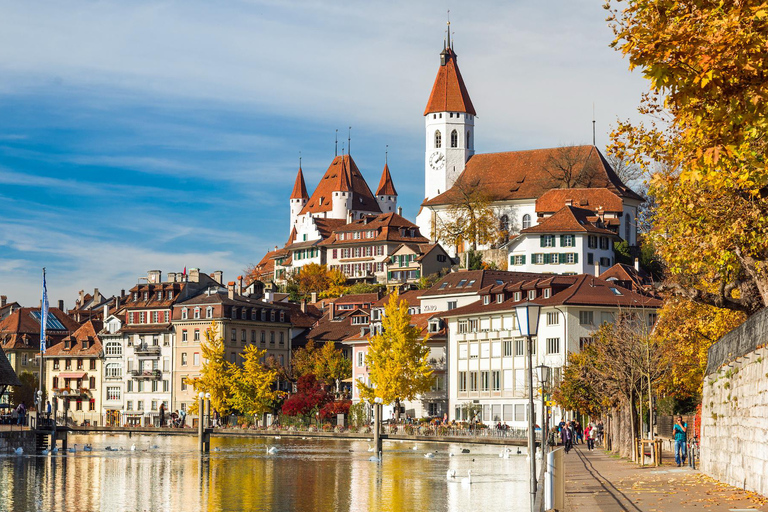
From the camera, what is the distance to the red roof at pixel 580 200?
447ft

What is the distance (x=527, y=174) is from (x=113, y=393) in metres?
61.8

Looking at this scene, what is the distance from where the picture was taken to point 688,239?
1133 inches

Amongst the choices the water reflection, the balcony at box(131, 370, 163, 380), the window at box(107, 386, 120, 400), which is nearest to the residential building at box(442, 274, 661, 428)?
the water reflection

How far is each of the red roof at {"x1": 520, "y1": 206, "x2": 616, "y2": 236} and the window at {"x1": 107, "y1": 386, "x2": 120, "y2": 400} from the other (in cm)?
4772

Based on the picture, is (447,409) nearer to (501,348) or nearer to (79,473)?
(501,348)

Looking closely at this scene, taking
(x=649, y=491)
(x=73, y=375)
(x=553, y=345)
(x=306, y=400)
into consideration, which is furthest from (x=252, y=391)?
(x=649, y=491)

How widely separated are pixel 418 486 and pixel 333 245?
381 ft

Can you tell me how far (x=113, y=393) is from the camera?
126 meters

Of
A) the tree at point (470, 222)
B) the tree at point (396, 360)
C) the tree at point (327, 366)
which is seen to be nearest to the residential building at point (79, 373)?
the tree at point (327, 366)

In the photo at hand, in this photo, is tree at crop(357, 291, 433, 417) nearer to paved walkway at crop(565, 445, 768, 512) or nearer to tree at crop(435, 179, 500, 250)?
paved walkway at crop(565, 445, 768, 512)

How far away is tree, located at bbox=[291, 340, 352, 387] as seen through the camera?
4407 inches

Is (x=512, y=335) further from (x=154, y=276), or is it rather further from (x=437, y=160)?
(x=437, y=160)

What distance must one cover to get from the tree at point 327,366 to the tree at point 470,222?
115ft

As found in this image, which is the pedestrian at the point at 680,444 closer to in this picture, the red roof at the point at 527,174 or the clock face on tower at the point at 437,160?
the red roof at the point at 527,174
